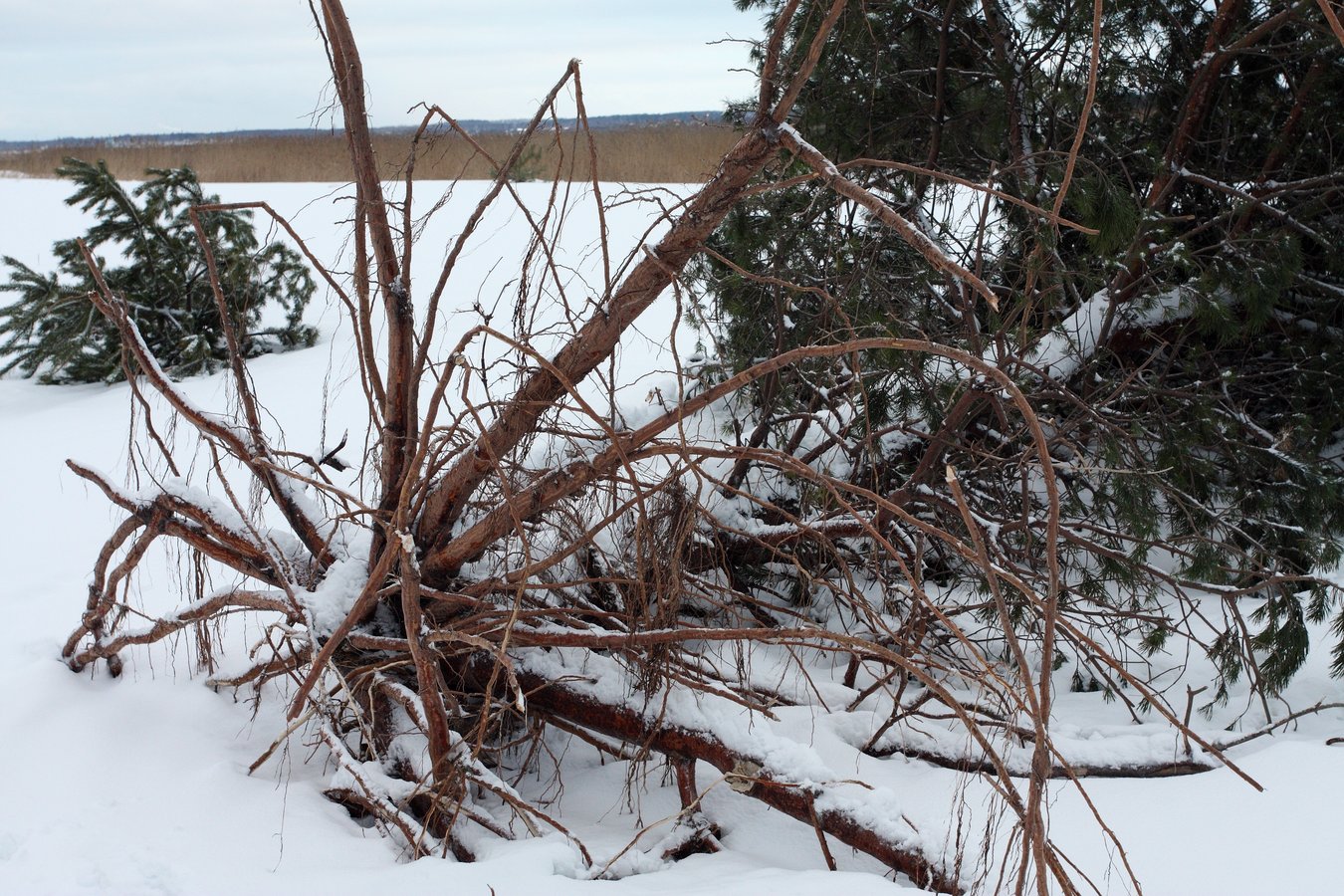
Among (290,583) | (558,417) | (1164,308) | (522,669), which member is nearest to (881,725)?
(522,669)

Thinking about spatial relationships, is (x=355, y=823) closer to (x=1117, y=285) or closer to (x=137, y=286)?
(x=1117, y=285)

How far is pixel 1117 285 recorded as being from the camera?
3262 mm

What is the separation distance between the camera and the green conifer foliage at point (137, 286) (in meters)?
6.72

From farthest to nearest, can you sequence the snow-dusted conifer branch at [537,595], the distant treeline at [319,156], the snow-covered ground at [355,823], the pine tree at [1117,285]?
the distant treeline at [319,156]
the pine tree at [1117,285]
the snow-dusted conifer branch at [537,595]
the snow-covered ground at [355,823]

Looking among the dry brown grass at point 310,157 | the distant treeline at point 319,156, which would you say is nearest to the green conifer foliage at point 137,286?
the distant treeline at point 319,156

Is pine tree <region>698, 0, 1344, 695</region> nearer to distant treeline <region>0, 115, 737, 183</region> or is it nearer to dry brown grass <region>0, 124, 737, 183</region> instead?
distant treeline <region>0, 115, 737, 183</region>

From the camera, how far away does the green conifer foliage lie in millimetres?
6719

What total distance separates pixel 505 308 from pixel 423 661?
20.0 feet

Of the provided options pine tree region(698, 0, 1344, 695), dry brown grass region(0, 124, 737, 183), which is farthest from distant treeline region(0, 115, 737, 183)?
pine tree region(698, 0, 1344, 695)

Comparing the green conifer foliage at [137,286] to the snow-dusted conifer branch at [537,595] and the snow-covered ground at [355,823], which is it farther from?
the snow-dusted conifer branch at [537,595]

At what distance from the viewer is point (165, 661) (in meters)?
2.81

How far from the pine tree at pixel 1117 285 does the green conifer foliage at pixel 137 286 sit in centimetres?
457

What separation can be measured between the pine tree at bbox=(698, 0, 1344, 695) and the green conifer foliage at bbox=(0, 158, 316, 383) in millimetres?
4568

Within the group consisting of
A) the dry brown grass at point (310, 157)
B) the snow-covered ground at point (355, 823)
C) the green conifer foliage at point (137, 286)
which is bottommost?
the snow-covered ground at point (355, 823)
